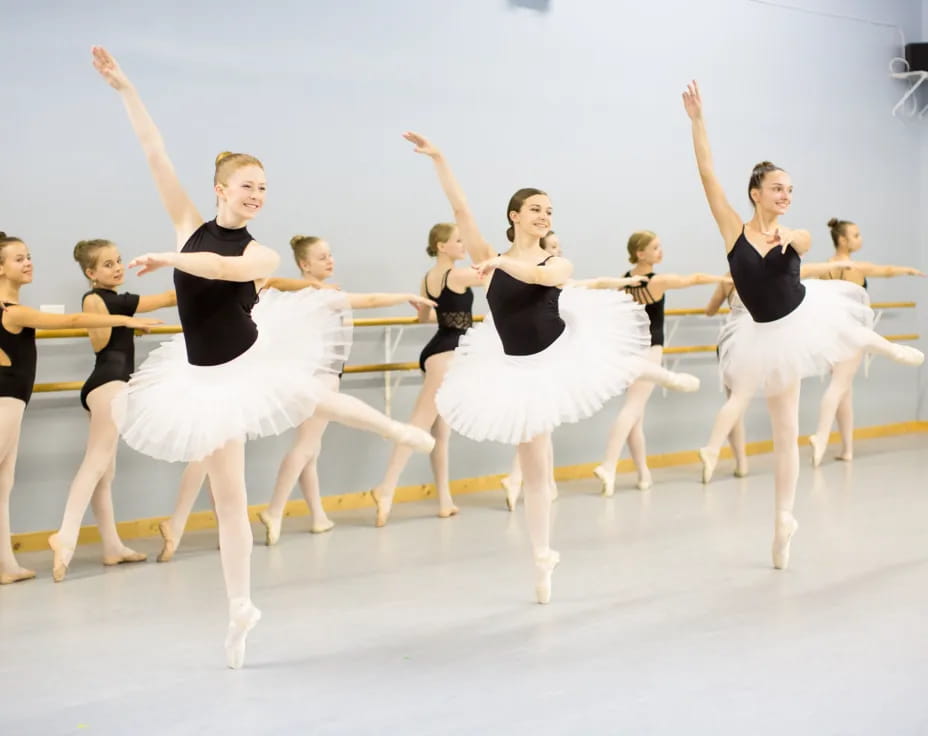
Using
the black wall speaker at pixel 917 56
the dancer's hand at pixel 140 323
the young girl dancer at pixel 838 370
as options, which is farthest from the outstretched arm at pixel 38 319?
the black wall speaker at pixel 917 56

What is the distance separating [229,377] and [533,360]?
1051 millimetres

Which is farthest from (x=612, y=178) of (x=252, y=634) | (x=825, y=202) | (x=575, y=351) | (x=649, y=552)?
(x=252, y=634)

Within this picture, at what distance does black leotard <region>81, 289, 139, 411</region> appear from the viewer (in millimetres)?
4680

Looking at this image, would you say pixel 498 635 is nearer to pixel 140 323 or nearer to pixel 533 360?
pixel 533 360

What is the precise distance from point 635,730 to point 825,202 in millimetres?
6640

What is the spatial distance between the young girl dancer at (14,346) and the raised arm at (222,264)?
1545 millimetres

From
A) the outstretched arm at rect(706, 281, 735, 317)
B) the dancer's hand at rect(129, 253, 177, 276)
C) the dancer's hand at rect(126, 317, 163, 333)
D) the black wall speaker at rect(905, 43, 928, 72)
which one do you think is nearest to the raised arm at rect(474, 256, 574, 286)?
the dancer's hand at rect(129, 253, 177, 276)

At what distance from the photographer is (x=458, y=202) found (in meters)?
3.77

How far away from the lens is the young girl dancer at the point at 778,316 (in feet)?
13.3

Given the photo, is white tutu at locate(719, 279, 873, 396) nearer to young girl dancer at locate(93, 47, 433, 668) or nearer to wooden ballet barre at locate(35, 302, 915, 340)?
young girl dancer at locate(93, 47, 433, 668)

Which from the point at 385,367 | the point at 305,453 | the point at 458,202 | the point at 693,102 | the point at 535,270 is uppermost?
the point at 693,102

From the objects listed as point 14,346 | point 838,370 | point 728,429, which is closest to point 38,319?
point 14,346

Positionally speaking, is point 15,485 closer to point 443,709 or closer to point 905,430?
point 443,709

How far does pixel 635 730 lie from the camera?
2602 millimetres
